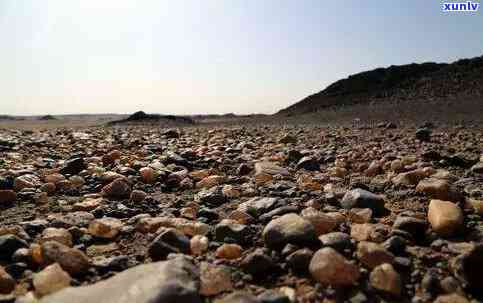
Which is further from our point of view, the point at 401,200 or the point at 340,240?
the point at 401,200

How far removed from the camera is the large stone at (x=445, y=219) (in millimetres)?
2137

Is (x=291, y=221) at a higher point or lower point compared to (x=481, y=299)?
higher

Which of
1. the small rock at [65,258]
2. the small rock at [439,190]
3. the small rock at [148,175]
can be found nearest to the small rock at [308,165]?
the small rock at [148,175]

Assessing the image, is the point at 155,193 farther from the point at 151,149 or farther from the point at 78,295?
the point at 151,149

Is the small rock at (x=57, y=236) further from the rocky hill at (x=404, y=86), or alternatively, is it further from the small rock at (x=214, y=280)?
the rocky hill at (x=404, y=86)

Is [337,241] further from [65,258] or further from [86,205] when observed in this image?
[86,205]

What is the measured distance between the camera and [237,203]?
119 inches

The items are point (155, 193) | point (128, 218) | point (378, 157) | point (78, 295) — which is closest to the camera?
point (78, 295)

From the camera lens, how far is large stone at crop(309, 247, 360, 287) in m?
1.72

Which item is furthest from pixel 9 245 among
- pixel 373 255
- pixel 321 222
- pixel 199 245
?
pixel 373 255

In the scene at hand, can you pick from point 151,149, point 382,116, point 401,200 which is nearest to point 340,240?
point 401,200

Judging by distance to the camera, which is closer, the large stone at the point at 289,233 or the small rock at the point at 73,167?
the large stone at the point at 289,233

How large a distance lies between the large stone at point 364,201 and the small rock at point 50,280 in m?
1.58

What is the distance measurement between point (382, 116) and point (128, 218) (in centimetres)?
1059
